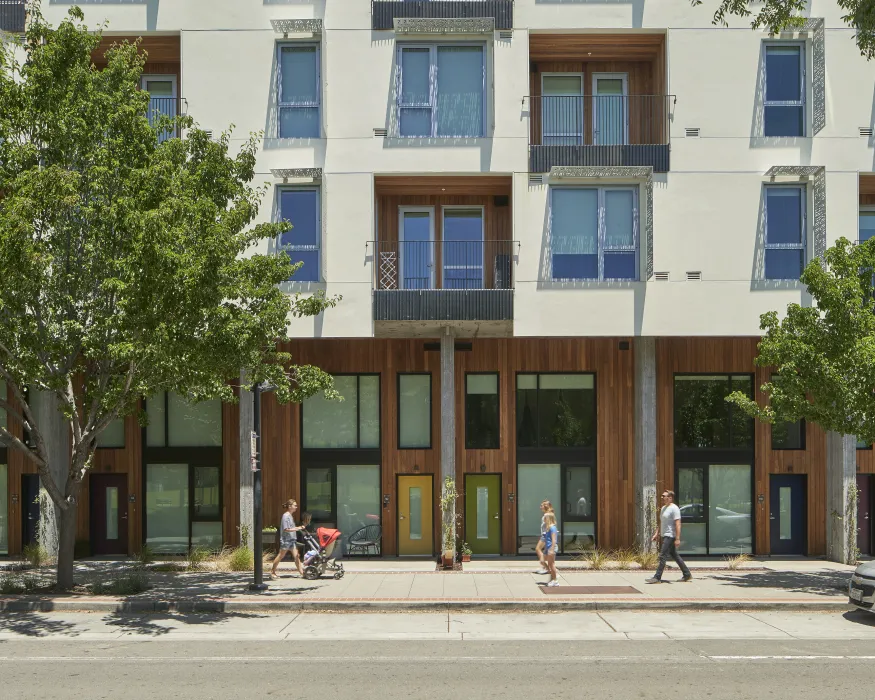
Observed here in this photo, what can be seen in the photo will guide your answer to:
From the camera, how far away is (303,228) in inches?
803

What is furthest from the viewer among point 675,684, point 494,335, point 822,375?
point 494,335

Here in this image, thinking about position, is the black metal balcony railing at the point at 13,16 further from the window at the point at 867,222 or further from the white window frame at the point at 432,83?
the window at the point at 867,222

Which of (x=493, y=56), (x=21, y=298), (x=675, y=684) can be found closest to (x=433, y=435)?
(x=493, y=56)

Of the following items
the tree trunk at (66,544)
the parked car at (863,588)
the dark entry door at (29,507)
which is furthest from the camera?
the dark entry door at (29,507)

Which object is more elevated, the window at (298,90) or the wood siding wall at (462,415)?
the window at (298,90)

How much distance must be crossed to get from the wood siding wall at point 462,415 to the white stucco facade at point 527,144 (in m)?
1.84

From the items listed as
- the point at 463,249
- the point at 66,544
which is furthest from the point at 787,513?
the point at 66,544

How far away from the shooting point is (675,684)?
34.8 feet

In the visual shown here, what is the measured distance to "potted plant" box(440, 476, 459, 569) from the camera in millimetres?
19625

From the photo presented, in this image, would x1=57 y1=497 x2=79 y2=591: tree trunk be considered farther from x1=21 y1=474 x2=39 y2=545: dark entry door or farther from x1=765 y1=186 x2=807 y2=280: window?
x1=765 y1=186 x2=807 y2=280: window

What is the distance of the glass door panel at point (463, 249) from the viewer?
21188 millimetres

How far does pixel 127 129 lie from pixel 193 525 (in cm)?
1034

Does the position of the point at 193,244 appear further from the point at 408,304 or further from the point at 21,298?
the point at 408,304

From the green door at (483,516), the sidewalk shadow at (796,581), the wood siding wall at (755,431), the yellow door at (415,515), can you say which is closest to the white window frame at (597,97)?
the wood siding wall at (755,431)
